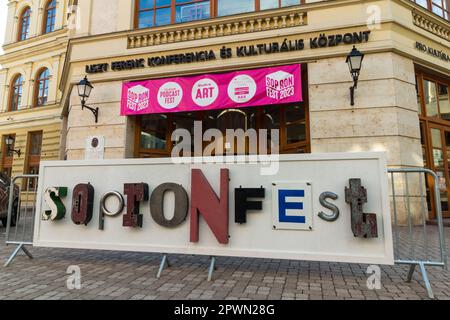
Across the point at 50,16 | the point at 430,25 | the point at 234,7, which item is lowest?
the point at 430,25

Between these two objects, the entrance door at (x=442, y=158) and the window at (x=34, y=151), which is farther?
the window at (x=34, y=151)

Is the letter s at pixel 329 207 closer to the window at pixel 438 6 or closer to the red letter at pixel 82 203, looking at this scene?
the red letter at pixel 82 203

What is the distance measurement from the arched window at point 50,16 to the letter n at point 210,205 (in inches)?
936

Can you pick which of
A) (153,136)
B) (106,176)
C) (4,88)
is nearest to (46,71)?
(4,88)

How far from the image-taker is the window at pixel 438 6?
9790 mm

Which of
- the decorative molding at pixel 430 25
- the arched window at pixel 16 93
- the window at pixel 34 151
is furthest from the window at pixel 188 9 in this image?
the arched window at pixel 16 93

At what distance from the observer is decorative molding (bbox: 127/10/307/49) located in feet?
28.2

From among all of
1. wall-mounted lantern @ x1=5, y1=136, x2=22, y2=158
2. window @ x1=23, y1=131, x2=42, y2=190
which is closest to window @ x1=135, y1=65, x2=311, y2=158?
window @ x1=23, y1=131, x2=42, y2=190

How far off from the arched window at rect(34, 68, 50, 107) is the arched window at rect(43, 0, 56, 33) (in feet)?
10.1

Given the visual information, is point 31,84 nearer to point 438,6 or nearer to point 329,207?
point 438,6

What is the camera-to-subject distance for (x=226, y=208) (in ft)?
11.8

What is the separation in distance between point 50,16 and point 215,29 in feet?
63.4

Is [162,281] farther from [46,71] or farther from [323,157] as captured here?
[46,71]

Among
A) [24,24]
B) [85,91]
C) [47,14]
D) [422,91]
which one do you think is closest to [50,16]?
[47,14]
